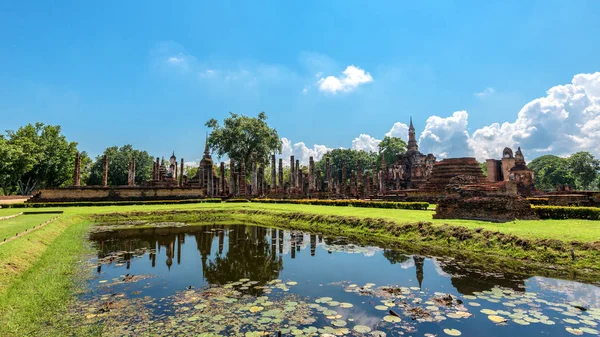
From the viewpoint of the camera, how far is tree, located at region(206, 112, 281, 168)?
170ft

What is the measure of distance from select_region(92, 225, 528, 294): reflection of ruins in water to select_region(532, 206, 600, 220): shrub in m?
8.68

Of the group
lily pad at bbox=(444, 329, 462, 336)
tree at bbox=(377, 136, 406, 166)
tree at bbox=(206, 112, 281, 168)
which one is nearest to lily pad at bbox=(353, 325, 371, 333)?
lily pad at bbox=(444, 329, 462, 336)

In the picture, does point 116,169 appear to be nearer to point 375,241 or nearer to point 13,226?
point 13,226

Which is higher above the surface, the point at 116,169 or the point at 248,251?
the point at 116,169

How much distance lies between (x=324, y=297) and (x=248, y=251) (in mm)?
5766

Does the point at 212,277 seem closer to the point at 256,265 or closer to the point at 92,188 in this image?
the point at 256,265

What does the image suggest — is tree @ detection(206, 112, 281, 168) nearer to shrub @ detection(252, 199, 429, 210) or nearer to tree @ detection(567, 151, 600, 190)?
shrub @ detection(252, 199, 429, 210)

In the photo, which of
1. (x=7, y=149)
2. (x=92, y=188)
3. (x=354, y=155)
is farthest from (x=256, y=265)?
(x=354, y=155)

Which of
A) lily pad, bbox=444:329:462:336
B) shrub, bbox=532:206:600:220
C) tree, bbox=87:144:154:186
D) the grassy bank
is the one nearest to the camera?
lily pad, bbox=444:329:462:336

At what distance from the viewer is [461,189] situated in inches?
621

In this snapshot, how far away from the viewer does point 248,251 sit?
11922mm

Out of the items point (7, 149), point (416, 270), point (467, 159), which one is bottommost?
point (416, 270)

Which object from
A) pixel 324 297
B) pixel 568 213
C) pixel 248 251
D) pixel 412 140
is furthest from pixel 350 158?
pixel 324 297

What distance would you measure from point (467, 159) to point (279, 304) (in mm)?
27648
